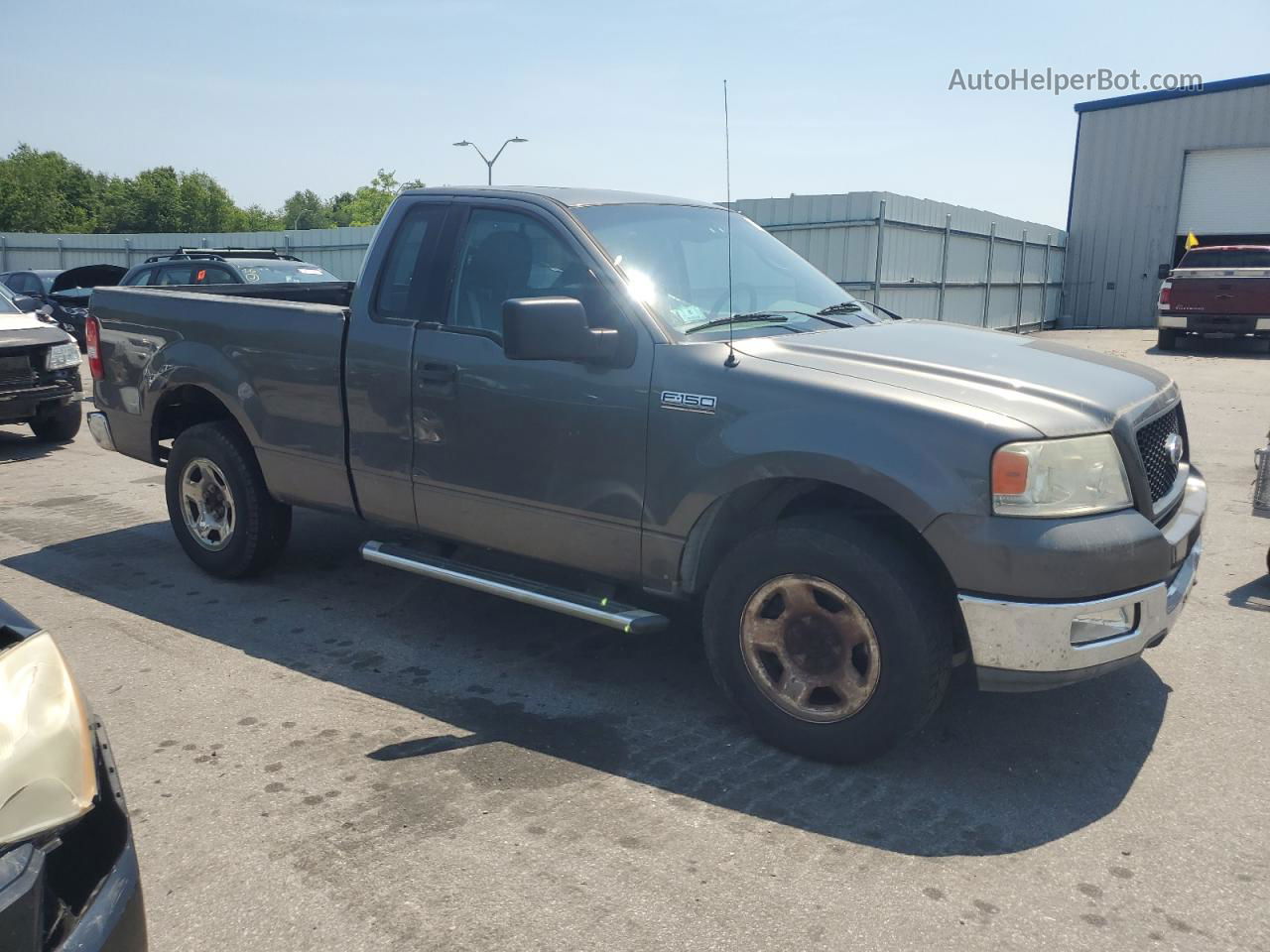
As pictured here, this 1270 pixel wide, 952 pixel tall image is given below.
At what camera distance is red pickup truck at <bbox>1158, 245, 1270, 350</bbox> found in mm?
17938

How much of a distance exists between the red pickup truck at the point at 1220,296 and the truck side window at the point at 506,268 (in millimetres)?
17494

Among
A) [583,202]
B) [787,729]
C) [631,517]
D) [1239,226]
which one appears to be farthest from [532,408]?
[1239,226]

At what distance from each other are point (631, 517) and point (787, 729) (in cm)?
95

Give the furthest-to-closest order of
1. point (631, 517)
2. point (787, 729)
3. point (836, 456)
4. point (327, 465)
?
point (327, 465), point (631, 517), point (787, 729), point (836, 456)

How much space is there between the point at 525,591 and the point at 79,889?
2.32 metres

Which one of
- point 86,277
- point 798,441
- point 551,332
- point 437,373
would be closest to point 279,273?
point 86,277

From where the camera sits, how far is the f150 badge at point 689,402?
145 inches

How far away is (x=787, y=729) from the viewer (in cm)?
362

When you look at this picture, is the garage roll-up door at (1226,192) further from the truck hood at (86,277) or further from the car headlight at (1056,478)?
the car headlight at (1056,478)

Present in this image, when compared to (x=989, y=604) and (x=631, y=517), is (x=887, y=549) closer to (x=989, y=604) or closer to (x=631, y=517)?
(x=989, y=604)

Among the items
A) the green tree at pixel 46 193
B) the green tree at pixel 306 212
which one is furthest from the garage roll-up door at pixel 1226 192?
the green tree at pixel 306 212

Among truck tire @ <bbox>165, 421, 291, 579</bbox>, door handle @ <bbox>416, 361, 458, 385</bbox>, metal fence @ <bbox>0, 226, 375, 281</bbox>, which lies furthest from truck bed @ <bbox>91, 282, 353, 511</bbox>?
metal fence @ <bbox>0, 226, 375, 281</bbox>

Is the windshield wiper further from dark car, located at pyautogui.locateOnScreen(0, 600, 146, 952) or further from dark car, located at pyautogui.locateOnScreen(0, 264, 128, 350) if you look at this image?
dark car, located at pyautogui.locateOnScreen(0, 264, 128, 350)

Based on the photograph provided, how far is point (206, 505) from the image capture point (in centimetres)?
561
